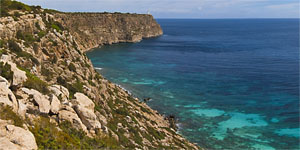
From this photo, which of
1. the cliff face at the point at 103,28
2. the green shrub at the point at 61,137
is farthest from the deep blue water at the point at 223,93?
the cliff face at the point at 103,28

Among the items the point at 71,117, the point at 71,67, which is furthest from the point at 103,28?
the point at 71,117

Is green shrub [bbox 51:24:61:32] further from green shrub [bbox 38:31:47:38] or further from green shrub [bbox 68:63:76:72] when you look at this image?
green shrub [bbox 68:63:76:72]

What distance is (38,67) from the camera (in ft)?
79.1

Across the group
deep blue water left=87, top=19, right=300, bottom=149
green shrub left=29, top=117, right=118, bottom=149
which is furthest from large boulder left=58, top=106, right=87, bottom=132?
deep blue water left=87, top=19, right=300, bottom=149

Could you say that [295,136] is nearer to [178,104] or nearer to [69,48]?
[178,104]

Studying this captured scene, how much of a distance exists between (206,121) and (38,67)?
31.0 meters

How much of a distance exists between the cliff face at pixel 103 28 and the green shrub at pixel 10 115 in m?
104

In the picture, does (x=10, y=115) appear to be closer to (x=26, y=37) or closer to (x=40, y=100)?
(x=40, y=100)

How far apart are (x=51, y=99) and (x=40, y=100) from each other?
35.1 inches

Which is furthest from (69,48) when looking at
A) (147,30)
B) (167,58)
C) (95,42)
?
(147,30)

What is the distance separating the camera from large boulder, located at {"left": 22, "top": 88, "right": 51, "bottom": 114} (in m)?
14.7

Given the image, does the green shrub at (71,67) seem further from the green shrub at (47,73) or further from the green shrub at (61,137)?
the green shrub at (61,137)

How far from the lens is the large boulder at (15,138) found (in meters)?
10.3

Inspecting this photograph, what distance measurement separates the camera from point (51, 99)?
15828mm
